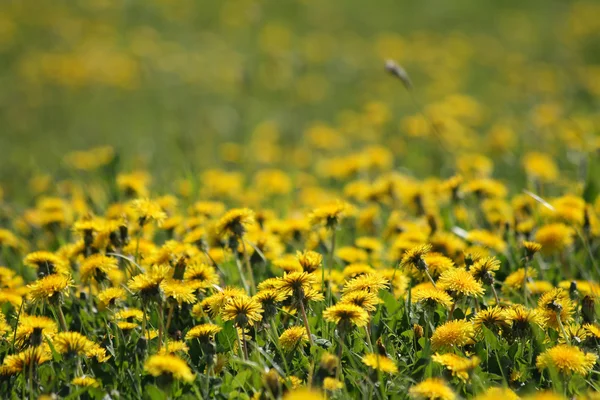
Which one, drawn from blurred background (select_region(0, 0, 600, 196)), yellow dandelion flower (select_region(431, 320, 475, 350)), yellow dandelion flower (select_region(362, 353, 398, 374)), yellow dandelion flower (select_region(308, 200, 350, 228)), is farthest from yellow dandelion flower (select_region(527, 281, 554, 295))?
blurred background (select_region(0, 0, 600, 196))

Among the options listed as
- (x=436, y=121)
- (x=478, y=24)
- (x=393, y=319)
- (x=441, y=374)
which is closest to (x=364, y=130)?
(x=436, y=121)

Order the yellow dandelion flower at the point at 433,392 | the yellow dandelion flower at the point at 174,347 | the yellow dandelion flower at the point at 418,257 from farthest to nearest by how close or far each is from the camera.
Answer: the yellow dandelion flower at the point at 418,257 → the yellow dandelion flower at the point at 174,347 → the yellow dandelion flower at the point at 433,392

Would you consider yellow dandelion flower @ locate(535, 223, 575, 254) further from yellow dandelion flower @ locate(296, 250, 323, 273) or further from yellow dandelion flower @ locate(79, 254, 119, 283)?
yellow dandelion flower @ locate(79, 254, 119, 283)

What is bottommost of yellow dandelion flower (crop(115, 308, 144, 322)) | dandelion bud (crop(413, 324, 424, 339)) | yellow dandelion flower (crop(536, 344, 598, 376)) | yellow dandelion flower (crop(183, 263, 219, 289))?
dandelion bud (crop(413, 324, 424, 339))

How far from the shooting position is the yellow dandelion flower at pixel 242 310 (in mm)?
1997

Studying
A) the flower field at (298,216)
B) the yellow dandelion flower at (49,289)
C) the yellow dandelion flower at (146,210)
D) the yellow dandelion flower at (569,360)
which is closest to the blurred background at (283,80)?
the flower field at (298,216)

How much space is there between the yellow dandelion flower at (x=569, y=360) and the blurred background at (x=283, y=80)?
304 centimetres

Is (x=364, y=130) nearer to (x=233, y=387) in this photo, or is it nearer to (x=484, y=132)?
(x=484, y=132)

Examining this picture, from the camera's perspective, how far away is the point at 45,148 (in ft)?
22.3

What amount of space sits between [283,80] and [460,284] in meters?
6.53

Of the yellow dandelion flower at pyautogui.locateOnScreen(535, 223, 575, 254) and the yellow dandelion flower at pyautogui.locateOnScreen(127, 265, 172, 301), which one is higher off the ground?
the yellow dandelion flower at pyautogui.locateOnScreen(127, 265, 172, 301)

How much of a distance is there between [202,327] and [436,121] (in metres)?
3.62

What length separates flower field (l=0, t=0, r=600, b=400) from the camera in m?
2.01

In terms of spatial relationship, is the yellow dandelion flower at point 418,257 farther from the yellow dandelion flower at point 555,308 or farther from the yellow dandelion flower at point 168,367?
the yellow dandelion flower at point 168,367
